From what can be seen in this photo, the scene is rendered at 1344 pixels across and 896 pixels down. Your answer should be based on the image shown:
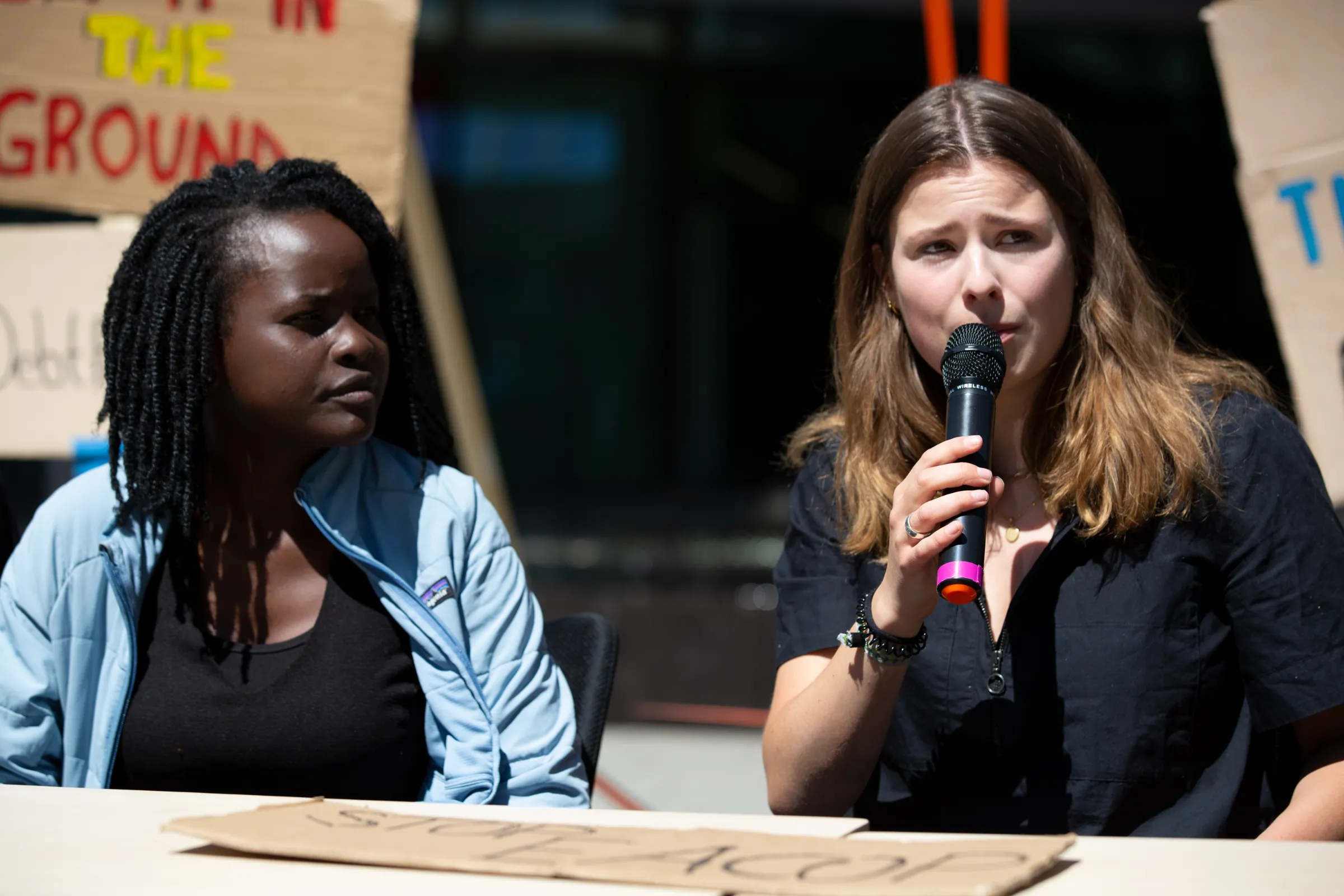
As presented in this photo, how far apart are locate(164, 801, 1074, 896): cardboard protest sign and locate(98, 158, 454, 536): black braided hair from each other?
760 millimetres

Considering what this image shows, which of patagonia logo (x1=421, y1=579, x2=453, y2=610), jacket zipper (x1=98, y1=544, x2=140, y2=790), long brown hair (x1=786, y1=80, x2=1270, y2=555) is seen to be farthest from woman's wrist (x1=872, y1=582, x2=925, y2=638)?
jacket zipper (x1=98, y1=544, x2=140, y2=790)

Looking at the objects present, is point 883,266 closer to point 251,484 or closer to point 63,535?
point 251,484

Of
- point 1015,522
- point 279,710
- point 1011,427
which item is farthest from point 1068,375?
point 279,710

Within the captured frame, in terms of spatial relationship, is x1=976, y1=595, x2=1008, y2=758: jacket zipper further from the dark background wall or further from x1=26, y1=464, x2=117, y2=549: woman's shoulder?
the dark background wall

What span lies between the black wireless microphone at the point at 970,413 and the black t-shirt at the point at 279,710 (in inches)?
33.1

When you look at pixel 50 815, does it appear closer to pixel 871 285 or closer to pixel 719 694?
pixel 871 285

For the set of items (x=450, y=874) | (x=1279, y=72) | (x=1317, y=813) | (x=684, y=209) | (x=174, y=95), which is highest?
(x=684, y=209)

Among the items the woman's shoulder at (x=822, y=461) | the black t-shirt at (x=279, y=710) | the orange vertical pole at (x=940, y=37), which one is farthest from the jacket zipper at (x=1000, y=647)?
the orange vertical pole at (x=940, y=37)

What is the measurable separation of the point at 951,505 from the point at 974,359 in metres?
0.26

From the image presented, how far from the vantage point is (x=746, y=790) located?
13.2 ft

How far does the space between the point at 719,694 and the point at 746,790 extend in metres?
1.20

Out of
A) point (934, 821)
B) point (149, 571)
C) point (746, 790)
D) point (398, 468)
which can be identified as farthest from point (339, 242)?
point (746, 790)

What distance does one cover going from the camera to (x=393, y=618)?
205 centimetres

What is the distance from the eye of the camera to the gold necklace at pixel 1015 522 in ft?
6.49
